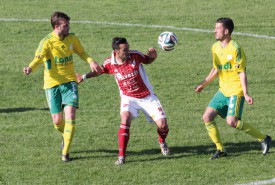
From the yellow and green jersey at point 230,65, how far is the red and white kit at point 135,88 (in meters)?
1.20

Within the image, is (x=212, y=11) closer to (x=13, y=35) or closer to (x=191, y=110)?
(x=13, y=35)

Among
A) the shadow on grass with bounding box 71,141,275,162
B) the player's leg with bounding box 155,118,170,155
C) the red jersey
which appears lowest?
the shadow on grass with bounding box 71,141,275,162

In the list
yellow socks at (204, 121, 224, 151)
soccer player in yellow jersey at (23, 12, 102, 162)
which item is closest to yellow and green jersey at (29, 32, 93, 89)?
soccer player in yellow jersey at (23, 12, 102, 162)

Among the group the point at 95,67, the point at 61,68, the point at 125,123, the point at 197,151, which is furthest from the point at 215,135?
the point at 61,68

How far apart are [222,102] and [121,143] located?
189cm

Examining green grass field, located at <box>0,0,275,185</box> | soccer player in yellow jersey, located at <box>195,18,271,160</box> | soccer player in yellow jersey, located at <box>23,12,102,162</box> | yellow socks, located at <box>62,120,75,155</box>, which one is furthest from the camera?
soccer player in yellow jersey, located at <box>23,12,102,162</box>

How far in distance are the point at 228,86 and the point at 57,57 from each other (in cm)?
304

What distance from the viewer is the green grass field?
13672 millimetres

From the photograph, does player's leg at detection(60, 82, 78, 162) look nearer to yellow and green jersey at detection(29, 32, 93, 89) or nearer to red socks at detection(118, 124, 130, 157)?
yellow and green jersey at detection(29, 32, 93, 89)

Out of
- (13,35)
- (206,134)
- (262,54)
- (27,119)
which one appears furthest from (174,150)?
(13,35)

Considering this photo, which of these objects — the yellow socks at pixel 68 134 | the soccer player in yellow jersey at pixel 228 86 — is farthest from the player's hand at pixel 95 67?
the soccer player in yellow jersey at pixel 228 86

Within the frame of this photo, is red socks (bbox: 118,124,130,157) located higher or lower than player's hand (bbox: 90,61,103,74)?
lower

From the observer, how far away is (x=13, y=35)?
24.0 meters

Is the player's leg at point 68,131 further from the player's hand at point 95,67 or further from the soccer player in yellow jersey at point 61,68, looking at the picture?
the player's hand at point 95,67
